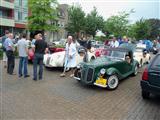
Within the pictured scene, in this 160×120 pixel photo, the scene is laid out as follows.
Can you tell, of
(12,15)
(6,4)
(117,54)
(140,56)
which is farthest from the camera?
(12,15)

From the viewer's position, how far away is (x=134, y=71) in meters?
11.1

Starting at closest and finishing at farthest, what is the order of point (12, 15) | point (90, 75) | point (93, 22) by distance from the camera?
point (90, 75), point (12, 15), point (93, 22)

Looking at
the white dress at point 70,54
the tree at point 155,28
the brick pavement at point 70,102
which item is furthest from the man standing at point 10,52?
the tree at point 155,28

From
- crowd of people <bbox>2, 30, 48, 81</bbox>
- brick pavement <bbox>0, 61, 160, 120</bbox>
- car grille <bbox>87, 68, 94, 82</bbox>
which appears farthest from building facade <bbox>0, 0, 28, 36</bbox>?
car grille <bbox>87, 68, 94, 82</bbox>

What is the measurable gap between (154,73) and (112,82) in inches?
86.0

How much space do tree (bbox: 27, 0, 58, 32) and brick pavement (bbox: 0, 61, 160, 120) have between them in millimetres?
23618

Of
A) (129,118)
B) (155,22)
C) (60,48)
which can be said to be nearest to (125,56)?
(129,118)

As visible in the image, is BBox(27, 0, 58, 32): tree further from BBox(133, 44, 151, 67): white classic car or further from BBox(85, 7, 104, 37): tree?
BBox(133, 44, 151, 67): white classic car

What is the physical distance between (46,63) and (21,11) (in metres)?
37.3

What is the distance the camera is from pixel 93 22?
150ft

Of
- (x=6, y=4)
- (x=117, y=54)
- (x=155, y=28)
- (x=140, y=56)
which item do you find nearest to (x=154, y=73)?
(x=117, y=54)

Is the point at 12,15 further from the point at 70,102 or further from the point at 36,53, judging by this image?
the point at 70,102

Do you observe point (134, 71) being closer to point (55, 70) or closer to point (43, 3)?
point (55, 70)

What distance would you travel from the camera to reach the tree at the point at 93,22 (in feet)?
150
